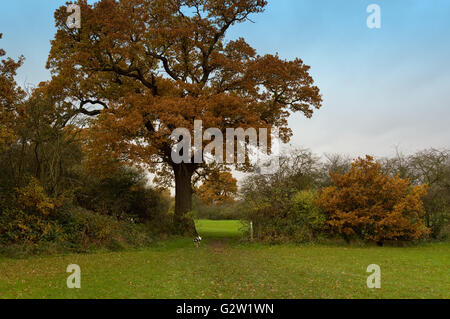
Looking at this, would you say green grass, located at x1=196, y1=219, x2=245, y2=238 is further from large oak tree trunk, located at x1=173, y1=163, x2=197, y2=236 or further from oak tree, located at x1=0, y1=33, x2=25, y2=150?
oak tree, located at x1=0, y1=33, x2=25, y2=150

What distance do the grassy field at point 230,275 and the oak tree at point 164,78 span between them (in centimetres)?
739

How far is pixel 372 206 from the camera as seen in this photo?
65.6ft

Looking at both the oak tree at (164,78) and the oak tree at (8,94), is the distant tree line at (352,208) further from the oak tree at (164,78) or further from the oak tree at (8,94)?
the oak tree at (8,94)

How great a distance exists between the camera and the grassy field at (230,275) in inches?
336

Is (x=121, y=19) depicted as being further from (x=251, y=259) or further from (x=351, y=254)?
(x=351, y=254)

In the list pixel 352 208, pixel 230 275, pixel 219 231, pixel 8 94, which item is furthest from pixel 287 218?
pixel 8 94

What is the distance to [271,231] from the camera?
21141 millimetres

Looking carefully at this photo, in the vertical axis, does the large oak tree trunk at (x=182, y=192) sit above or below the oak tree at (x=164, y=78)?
below

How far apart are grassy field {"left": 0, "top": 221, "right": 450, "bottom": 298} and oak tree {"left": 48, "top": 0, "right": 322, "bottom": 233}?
291 inches

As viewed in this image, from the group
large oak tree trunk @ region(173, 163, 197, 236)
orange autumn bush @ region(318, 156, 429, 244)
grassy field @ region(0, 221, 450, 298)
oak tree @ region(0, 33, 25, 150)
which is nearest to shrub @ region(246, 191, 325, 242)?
orange autumn bush @ region(318, 156, 429, 244)

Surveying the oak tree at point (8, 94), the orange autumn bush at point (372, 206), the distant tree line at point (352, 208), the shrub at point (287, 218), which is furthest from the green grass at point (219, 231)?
the oak tree at point (8, 94)

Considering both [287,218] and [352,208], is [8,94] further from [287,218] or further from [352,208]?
[352,208]
